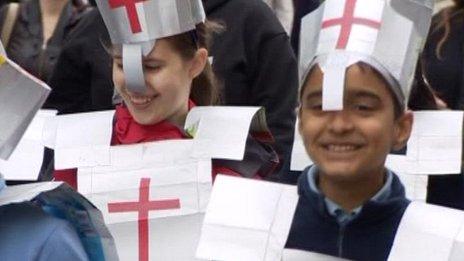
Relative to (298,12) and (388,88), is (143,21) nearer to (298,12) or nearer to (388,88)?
(388,88)

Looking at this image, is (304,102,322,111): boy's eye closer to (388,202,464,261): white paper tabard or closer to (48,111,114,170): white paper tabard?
(388,202,464,261): white paper tabard

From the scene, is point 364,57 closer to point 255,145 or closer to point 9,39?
point 255,145

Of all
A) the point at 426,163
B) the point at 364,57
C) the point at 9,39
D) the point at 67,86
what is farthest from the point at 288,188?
the point at 9,39

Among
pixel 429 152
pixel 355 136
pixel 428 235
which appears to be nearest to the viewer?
pixel 428 235

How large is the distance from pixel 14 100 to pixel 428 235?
0.85 m

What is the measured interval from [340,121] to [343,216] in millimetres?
215

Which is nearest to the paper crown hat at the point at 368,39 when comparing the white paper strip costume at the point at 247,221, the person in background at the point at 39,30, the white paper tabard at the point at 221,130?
the white paper strip costume at the point at 247,221

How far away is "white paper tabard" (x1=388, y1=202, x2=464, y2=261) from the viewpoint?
2820mm

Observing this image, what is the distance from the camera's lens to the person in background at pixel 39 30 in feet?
17.6

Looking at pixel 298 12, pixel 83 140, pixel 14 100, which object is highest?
pixel 14 100

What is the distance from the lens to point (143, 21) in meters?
3.66

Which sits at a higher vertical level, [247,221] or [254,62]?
[247,221]

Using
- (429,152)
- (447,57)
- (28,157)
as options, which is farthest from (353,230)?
(447,57)

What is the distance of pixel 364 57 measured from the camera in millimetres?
2980
